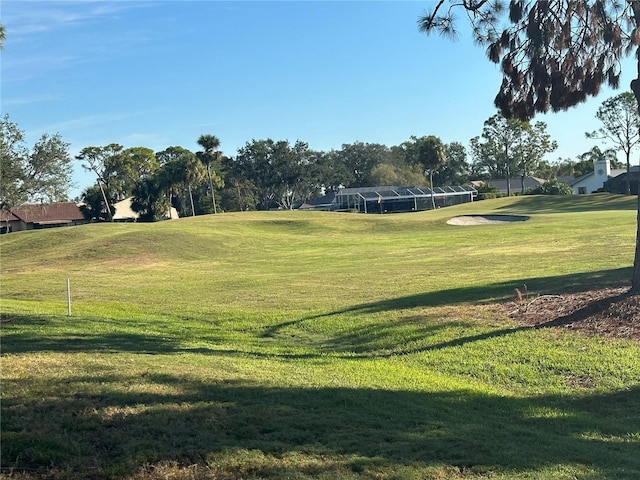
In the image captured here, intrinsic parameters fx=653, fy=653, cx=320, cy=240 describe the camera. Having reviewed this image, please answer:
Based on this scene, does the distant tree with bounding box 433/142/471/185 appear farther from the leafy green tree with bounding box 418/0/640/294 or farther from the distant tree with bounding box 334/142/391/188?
the leafy green tree with bounding box 418/0/640/294

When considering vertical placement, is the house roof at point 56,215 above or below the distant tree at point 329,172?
below

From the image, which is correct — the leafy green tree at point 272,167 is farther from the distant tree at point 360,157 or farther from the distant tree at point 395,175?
the distant tree at point 360,157

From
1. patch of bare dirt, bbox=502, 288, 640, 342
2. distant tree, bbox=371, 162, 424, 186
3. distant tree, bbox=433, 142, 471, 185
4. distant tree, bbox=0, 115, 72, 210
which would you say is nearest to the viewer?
patch of bare dirt, bbox=502, 288, 640, 342

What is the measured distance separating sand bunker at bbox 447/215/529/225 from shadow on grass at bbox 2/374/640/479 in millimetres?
42186

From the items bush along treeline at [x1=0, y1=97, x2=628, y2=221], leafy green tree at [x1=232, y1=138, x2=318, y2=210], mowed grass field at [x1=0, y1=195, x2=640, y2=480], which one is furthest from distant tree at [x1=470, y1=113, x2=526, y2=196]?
mowed grass field at [x1=0, y1=195, x2=640, y2=480]

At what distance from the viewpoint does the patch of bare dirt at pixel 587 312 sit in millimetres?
11281

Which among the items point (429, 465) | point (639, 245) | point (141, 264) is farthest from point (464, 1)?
point (141, 264)

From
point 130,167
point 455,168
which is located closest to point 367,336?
point 130,167

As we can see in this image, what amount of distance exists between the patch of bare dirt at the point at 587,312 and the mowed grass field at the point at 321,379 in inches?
17.9

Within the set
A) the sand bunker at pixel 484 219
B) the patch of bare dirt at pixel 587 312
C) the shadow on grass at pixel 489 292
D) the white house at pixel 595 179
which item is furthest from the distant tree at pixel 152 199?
the patch of bare dirt at pixel 587 312

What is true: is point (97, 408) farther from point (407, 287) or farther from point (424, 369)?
point (407, 287)

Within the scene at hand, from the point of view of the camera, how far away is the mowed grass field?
5.14 meters

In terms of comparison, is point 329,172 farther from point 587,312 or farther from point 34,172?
point 587,312

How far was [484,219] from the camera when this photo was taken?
51.7 metres
